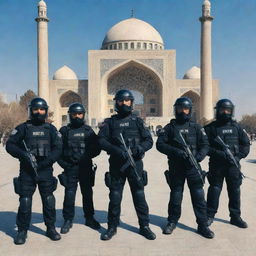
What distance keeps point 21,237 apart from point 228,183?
2798mm

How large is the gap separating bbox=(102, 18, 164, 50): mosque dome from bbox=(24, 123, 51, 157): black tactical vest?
44.1 meters

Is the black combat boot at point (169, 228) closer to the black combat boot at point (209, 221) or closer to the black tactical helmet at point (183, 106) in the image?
the black combat boot at point (209, 221)

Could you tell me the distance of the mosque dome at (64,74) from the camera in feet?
157

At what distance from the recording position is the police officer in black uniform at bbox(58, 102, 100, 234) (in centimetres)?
390

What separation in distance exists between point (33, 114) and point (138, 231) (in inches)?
80.4

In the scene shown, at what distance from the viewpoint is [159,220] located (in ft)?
14.1

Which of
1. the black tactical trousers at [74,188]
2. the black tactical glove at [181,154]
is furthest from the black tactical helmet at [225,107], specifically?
the black tactical trousers at [74,188]

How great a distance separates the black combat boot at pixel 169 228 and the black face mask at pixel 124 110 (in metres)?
1.56

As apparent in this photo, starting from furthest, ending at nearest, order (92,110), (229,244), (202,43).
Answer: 1. (92,110)
2. (202,43)
3. (229,244)

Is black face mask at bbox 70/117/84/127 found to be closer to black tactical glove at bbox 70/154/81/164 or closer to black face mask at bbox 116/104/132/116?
black tactical glove at bbox 70/154/81/164

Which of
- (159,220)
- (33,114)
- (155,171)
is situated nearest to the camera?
(33,114)

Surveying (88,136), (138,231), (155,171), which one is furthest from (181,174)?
(155,171)

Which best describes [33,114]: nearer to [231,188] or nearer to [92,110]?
[231,188]

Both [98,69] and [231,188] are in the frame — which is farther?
[98,69]
